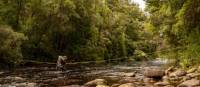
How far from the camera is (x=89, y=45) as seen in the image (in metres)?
44.6

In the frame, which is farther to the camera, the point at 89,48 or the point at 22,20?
the point at 89,48

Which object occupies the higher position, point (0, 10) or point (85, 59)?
point (0, 10)

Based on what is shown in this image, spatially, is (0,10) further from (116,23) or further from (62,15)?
A: (116,23)

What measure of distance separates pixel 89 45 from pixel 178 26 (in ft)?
85.7

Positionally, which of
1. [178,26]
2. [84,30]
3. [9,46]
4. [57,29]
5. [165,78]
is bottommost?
[165,78]

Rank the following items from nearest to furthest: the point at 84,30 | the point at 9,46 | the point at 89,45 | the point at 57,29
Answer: the point at 9,46
the point at 57,29
the point at 89,45
the point at 84,30

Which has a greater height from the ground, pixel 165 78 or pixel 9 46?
pixel 9 46

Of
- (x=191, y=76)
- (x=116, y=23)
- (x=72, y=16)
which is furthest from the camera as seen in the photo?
(x=116, y=23)

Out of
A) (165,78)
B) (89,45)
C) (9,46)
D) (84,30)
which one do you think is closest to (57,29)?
(84,30)

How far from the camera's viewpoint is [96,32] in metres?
46.0

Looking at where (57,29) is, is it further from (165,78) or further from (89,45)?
(165,78)

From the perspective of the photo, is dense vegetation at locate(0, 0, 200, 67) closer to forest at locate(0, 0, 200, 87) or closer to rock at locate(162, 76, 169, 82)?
forest at locate(0, 0, 200, 87)

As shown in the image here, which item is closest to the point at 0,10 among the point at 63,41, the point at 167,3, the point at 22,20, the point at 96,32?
the point at 22,20

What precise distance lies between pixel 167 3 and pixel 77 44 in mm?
25873
